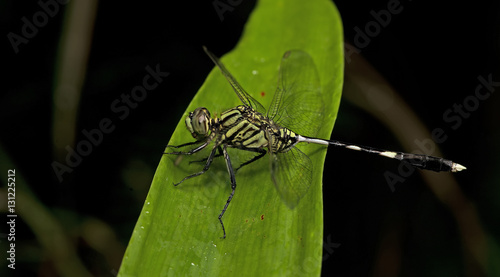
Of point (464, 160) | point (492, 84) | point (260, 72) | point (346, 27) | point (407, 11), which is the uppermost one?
point (260, 72)

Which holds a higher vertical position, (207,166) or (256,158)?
(207,166)

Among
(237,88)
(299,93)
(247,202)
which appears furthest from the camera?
(299,93)

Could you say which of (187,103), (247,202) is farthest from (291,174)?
(187,103)

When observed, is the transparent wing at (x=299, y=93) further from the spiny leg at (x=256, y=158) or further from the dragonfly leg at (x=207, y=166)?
the dragonfly leg at (x=207, y=166)

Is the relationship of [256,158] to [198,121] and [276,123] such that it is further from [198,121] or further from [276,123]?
[198,121]

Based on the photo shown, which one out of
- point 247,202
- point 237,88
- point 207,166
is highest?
point 237,88

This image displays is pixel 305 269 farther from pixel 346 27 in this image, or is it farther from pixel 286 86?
pixel 346 27

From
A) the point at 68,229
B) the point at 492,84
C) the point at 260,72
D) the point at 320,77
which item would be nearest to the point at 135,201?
the point at 68,229

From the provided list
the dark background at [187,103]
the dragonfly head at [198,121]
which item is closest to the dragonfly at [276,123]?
the dragonfly head at [198,121]
